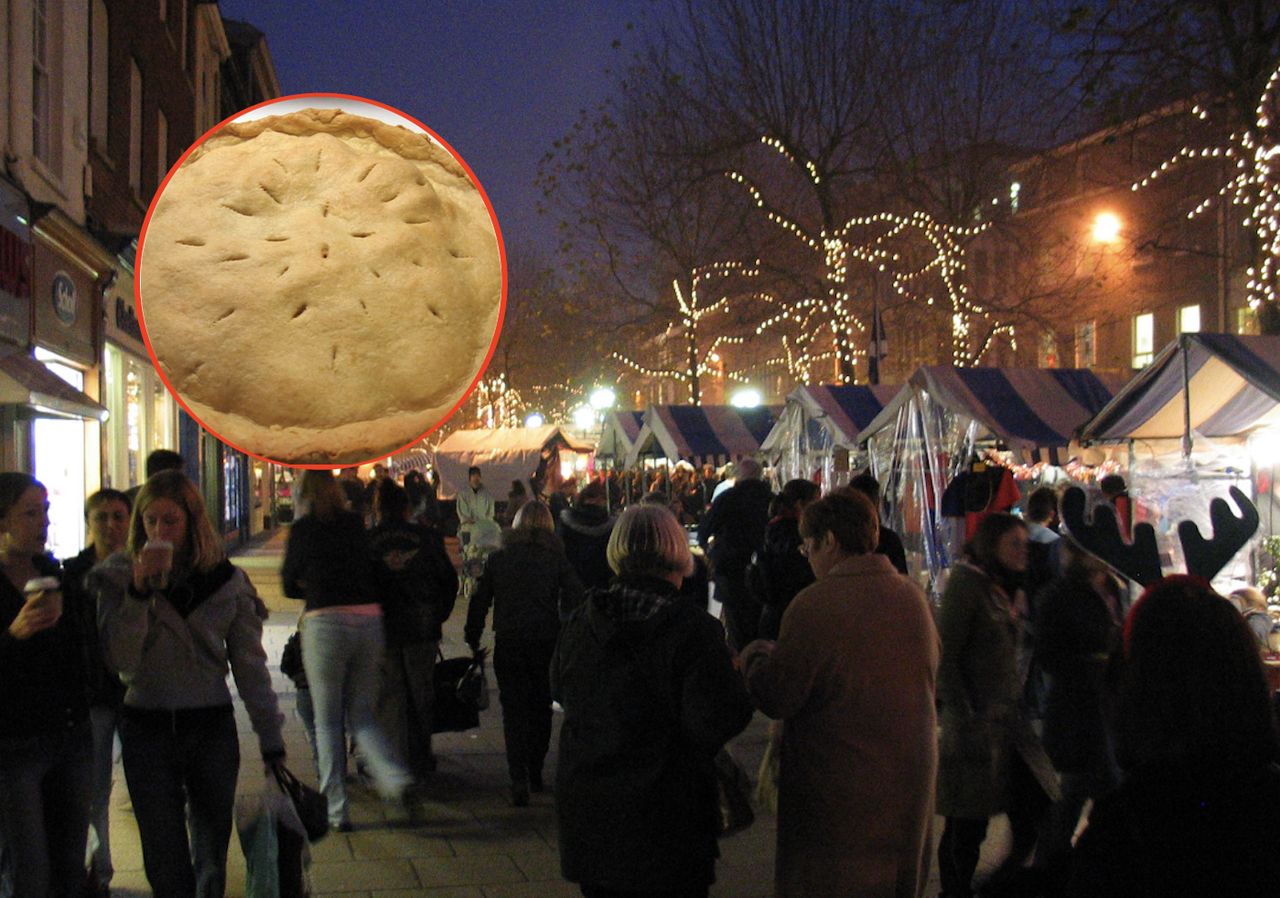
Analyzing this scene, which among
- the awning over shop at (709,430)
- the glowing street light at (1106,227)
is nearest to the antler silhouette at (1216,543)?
the awning over shop at (709,430)

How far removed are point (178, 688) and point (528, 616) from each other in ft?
10.4

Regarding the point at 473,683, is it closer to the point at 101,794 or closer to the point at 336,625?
the point at 336,625

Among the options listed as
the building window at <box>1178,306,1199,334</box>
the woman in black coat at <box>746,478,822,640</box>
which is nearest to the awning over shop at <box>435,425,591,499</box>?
the building window at <box>1178,306,1199,334</box>

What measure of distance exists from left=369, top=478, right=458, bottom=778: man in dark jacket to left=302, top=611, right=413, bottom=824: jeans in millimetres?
207

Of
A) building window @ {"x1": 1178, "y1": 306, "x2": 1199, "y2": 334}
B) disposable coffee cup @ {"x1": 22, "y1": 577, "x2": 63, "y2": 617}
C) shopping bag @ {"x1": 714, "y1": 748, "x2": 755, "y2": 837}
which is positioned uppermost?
building window @ {"x1": 1178, "y1": 306, "x2": 1199, "y2": 334}

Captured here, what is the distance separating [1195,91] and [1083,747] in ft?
44.3

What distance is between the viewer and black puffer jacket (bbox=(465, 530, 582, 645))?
7.16 metres

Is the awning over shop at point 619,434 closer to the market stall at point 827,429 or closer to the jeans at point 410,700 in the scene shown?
the market stall at point 827,429

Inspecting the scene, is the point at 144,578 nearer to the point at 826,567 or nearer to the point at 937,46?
the point at 826,567

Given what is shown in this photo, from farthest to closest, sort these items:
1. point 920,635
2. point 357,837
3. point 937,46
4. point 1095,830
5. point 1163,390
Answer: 1. point 937,46
2. point 1163,390
3. point 357,837
4. point 920,635
5. point 1095,830

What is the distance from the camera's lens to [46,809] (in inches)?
159

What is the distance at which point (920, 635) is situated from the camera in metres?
3.76

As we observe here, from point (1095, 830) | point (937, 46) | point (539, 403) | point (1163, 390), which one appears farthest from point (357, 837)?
point (539, 403)

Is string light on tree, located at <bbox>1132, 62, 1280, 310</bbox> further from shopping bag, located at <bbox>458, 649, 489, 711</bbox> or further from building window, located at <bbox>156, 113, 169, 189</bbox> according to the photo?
building window, located at <bbox>156, 113, 169, 189</bbox>
